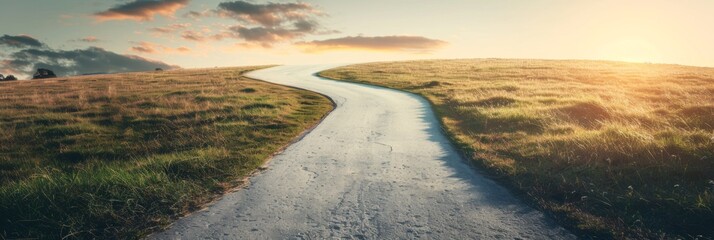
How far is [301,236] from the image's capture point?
5.52m

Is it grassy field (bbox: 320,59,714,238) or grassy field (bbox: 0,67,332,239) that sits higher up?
grassy field (bbox: 320,59,714,238)

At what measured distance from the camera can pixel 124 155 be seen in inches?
483

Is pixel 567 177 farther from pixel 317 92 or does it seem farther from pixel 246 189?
pixel 317 92

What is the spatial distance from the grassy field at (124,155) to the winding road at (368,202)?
87 centimetres

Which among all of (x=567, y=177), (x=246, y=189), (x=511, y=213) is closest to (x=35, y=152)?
(x=246, y=189)

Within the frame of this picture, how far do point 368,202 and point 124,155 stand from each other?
954 cm

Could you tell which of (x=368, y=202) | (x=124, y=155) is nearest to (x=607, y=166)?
(x=368, y=202)

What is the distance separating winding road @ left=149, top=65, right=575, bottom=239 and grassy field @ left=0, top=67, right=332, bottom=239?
0.87 meters

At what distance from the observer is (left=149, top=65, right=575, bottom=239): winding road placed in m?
5.68

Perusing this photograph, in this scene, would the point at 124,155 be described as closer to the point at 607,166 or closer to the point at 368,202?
the point at 368,202

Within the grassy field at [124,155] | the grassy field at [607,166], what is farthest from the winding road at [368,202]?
the grassy field at [124,155]

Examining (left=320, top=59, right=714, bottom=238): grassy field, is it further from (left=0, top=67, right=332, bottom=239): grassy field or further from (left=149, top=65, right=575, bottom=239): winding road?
(left=0, top=67, right=332, bottom=239): grassy field

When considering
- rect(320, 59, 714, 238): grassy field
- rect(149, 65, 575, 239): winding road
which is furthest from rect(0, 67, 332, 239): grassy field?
rect(320, 59, 714, 238): grassy field

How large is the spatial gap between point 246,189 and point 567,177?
671 centimetres
